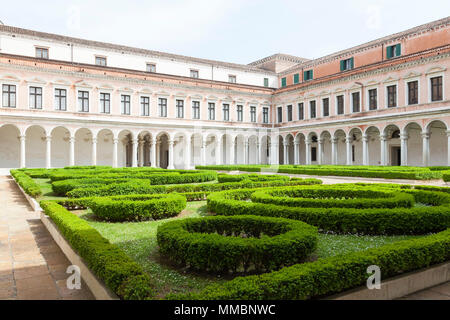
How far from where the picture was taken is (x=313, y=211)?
7195 millimetres

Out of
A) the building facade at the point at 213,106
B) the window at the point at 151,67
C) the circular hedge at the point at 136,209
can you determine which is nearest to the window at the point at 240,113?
the building facade at the point at 213,106

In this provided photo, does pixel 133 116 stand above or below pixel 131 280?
above

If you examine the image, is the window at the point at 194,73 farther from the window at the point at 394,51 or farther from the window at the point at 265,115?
the window at the point at 394,51

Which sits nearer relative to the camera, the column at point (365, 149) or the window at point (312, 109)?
the column at point (365, 149)

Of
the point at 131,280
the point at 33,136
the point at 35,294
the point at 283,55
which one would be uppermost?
the point at 283,55

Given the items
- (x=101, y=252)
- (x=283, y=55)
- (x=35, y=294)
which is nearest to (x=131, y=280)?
(x=101, y=252)

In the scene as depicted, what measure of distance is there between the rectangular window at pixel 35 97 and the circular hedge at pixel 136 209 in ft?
81.2

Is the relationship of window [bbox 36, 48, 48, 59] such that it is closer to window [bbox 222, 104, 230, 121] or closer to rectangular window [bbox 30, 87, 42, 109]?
rectangular window [bbox 30, 87, 42, 109]

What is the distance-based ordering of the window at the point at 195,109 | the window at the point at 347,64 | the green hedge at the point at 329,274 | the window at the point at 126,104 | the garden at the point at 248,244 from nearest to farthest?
the green hedge at the point at 329,274 → the garden at the point at 248,244 → the window at the point at 126,104 → the window at the point at 347,64 → the window at the point at 195,109

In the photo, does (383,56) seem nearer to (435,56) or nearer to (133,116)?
(435,56)

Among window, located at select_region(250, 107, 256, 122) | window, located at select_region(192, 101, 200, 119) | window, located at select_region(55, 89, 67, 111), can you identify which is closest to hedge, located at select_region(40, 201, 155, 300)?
window, located at select_region(55, 89, 67, 111)

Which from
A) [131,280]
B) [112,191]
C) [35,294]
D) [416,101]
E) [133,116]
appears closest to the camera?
[131,280]

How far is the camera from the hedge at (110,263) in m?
3.59
